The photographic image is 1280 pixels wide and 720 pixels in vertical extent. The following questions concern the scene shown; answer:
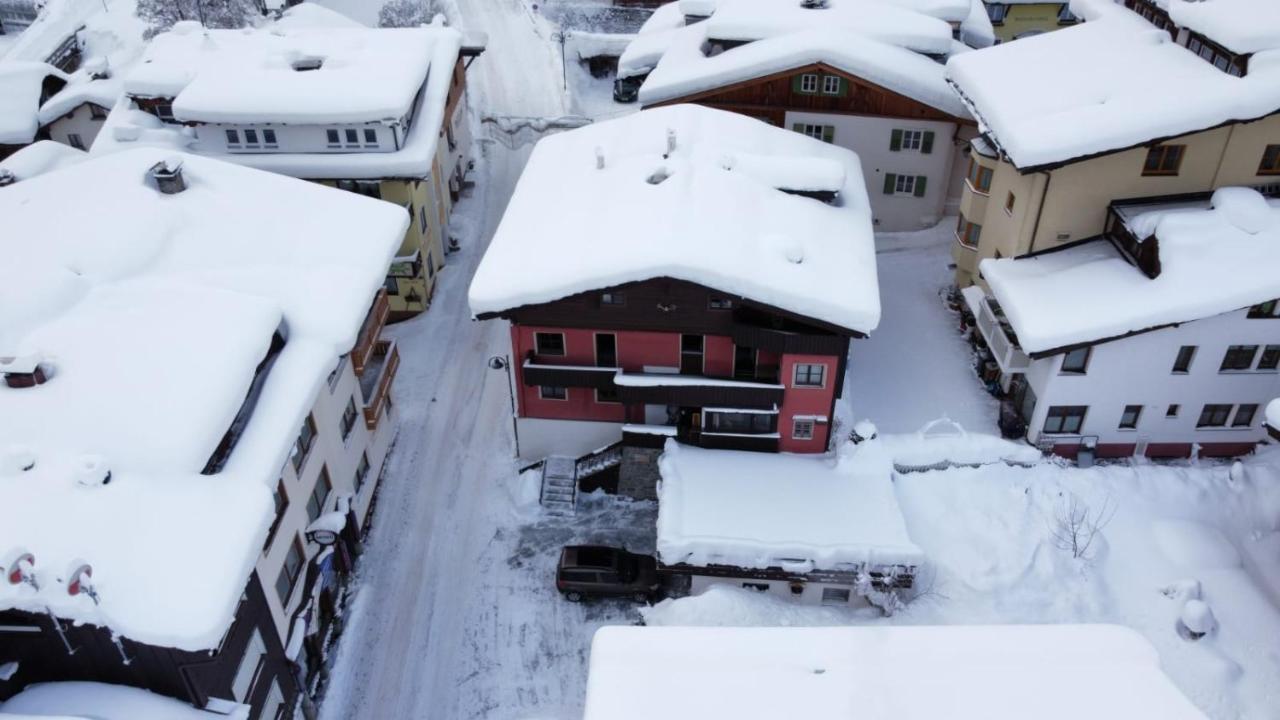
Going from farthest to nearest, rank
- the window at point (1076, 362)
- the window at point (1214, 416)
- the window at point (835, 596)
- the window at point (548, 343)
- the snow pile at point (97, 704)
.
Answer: the window at point (1214, 416), the window at point (1076, 362), the window at point (548, 343), the window at point (835, 596), the snow pile at point (97, 704)

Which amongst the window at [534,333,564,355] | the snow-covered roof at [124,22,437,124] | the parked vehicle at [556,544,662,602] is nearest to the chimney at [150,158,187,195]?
the snow-covered roof at [124,22,437,124]

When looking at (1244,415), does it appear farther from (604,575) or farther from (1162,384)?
(604,575)

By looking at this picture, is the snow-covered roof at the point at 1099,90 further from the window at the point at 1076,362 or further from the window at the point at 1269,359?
the window at the point at 1269,359

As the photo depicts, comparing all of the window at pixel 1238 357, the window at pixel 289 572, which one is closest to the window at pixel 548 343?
the window at pixel 289 572

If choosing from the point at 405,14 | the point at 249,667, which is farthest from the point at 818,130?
the point at 405,14

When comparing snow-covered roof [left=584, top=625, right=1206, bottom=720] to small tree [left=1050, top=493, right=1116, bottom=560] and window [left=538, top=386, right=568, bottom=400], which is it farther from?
window [left=538, top=386, right=568, bottom=400]
